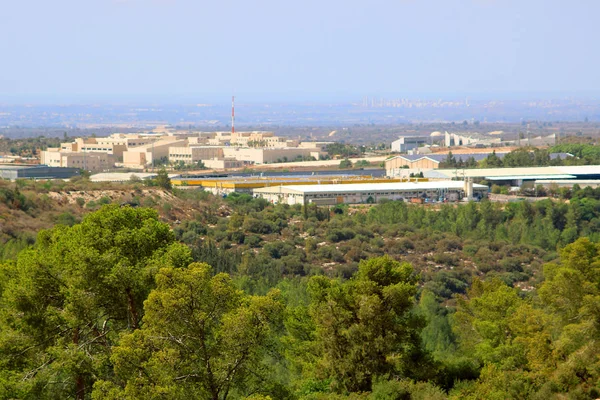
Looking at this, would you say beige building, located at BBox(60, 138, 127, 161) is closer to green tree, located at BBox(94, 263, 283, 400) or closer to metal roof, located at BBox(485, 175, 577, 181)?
metal roof, located at BBox(485, 175, 577, 181)

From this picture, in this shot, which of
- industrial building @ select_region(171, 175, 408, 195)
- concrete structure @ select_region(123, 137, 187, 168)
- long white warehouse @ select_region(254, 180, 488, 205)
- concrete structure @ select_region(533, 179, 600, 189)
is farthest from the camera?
concrete structure @ select_region(123, 137, 187, 168)

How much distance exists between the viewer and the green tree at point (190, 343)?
51.0 feet

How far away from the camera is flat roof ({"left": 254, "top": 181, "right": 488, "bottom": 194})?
233 ft

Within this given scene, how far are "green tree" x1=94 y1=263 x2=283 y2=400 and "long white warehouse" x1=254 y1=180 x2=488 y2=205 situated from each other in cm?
5204

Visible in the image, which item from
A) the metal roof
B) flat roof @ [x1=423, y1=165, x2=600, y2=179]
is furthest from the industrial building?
the metal roof

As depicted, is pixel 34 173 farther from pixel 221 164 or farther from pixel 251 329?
pixel 251 329

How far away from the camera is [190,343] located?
1609cm

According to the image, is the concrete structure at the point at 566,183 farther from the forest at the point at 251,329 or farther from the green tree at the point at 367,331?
the green tree at the point at 367,331

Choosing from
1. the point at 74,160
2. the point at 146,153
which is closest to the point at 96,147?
the point at 146,153

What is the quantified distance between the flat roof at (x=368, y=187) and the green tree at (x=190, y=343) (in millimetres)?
53112

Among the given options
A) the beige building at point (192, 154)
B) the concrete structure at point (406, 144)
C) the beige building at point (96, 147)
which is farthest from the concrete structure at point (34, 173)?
the concrete structure at point (406, 144)

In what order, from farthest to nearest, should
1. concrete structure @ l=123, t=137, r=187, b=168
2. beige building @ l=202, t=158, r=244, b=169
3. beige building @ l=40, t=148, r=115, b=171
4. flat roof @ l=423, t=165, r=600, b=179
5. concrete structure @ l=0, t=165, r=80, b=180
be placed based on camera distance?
concrete structure @ l=123, t=137, r=187, b=168 < beige building @ l=202, t=158, r=244, b=169 < beige building @ l=40, t=148, r=115, b=171 < flat roof @ l=423, t=165, r=600, b=179 < concrete structure @ l=0, t=165, r=80, b=180

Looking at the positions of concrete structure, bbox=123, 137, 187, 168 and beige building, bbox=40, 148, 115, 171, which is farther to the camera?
concrete structure, bbox=123, 137, 187, 168

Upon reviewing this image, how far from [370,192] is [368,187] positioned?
111 centimetres
